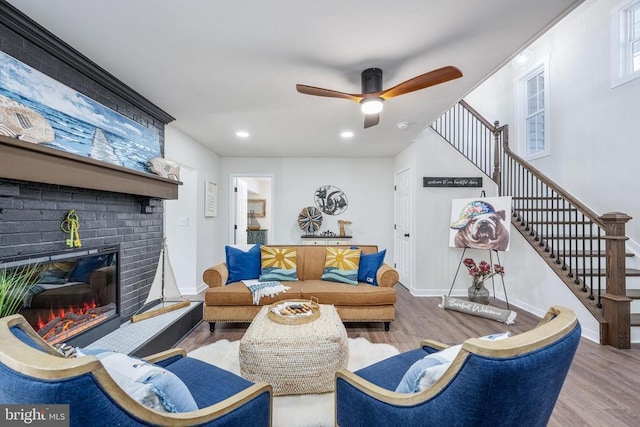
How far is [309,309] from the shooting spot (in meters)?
2.23

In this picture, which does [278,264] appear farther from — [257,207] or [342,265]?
[257,207]

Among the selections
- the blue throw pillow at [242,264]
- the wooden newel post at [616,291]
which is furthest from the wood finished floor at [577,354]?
the blue throw pillow at [242,264]

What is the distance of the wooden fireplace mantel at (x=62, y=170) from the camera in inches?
59.4

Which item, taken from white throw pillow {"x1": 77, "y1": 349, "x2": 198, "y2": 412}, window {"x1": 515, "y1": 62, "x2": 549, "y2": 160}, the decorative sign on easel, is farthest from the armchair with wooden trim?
window {"x1": 515, "y1": 62, "x2": 549, "y2": 160}

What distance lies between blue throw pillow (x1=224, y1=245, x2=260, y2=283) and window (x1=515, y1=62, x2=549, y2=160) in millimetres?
4583

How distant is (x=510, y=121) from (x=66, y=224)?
248 inches

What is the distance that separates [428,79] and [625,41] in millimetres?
3358

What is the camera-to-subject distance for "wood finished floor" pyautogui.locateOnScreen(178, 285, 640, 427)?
170 centimetres

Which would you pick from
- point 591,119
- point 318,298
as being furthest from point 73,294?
point 591,119

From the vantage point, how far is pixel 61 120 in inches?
79.1

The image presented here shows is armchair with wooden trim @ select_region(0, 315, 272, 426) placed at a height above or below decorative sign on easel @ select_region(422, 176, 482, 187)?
below

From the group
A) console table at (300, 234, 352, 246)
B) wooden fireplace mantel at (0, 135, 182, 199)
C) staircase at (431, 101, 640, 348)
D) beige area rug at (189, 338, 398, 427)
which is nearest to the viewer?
wooden fireplace mantel at (0, 135, 182, 199)

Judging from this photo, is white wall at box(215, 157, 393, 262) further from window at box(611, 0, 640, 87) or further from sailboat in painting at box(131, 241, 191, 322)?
window at box(611, 0, 640, 87)

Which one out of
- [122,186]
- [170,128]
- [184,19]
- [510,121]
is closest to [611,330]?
[510,121]
